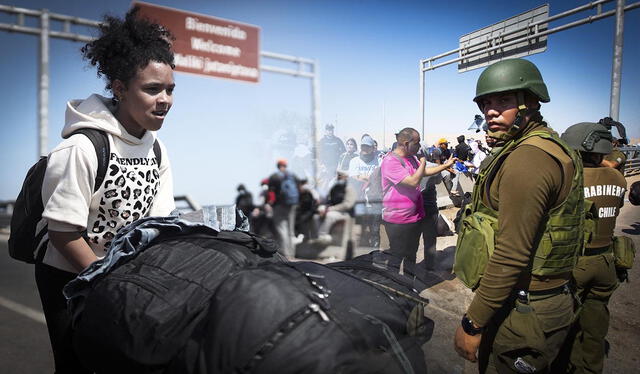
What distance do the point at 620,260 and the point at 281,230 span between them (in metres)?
4.94

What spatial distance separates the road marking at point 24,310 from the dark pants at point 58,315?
9.83 feet

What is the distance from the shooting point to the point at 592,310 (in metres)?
2.53

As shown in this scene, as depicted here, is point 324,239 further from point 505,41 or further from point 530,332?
point 530,332

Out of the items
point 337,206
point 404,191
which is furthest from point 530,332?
point 337,206

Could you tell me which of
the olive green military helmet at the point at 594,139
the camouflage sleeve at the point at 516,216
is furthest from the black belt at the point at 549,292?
the olive green military helmet at the point at 594,139

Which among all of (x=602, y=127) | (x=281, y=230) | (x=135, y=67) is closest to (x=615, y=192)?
(x=602, y=127)

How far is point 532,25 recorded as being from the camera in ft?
8.32

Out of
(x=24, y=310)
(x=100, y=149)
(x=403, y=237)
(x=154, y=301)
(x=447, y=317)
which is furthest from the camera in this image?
(x=403, y=237)

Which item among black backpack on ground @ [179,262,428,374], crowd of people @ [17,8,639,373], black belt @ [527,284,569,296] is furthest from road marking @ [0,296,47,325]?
black belt @ [527,284,569,296]

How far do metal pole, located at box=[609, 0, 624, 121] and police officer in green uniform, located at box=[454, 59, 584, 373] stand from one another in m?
1.23

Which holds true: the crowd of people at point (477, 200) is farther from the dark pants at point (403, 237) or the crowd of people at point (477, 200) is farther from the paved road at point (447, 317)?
the dark pants at point (403, 237)

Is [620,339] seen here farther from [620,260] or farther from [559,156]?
[559,156]

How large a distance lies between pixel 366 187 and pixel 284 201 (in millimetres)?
1970

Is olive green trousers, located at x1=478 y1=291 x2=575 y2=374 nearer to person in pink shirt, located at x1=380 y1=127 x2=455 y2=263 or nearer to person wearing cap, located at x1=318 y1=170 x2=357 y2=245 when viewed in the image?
person in pink shirt, located at x1=380 y1=127 x2=455 y2=263
